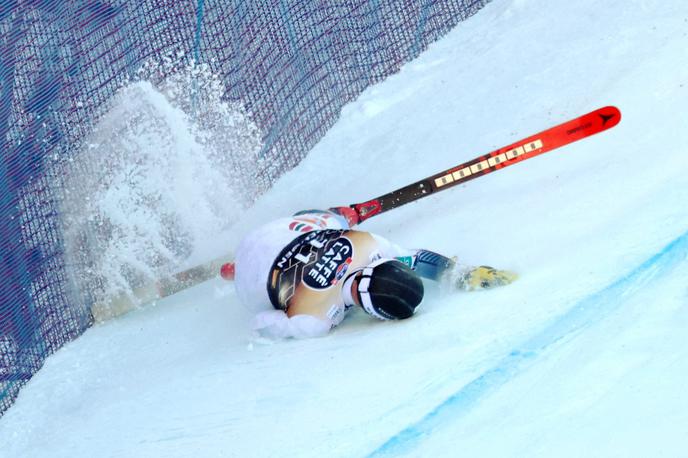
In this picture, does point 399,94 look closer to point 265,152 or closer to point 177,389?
point 265,152

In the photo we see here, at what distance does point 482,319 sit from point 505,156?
2.99ft

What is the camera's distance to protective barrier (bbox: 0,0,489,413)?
362cm

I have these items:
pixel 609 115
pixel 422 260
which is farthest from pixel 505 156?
pixel 422 260

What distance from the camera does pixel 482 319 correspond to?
250 cm

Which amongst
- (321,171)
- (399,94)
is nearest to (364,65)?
(399,94)

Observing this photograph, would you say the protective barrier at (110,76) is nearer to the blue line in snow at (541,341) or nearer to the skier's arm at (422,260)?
Result: the skier's arm at (422,260)

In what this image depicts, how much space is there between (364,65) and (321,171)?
755mm

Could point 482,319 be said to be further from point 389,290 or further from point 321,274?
point 321,274

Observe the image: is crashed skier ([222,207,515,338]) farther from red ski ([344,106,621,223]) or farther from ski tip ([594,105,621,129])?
ski tip ([594,105,621,129])

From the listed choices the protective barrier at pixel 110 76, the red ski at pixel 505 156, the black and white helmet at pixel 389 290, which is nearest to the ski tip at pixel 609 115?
the red ski at pixel 505 156

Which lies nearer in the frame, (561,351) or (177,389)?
(561,351)

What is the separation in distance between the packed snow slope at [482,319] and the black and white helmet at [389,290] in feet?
0.20

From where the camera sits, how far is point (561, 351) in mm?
2234

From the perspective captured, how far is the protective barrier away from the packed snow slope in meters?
0.15
